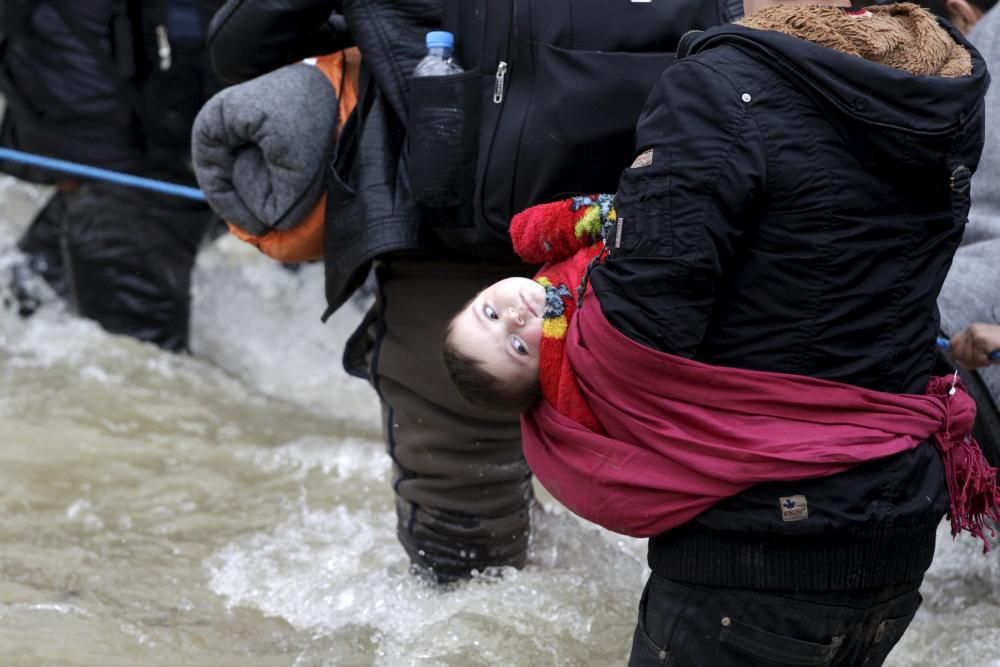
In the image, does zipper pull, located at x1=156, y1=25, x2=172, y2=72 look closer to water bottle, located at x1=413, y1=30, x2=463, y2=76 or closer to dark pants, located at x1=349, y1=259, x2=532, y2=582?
dark pants, located at x1=349, y1=259, x2=532, y2=582

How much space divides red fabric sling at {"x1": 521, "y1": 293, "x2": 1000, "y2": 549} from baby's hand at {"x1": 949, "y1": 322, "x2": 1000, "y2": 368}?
448mm

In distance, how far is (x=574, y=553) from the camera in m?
3.19

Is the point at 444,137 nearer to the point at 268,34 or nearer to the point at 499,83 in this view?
the point at 499,83

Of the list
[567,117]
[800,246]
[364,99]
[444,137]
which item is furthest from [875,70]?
[364,99]

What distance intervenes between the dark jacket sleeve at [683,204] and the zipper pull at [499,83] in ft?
2.02

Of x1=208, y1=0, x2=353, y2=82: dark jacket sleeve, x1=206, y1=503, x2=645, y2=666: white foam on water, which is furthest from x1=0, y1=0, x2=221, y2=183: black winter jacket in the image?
x1=208, y1=0, x2=353, y2=82: dark jacket sleeve

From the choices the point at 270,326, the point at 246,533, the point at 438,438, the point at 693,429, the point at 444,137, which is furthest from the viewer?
the point at 270,326

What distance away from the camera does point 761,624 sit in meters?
1.85

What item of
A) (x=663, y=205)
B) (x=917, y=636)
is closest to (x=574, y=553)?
(x=917, y=636)

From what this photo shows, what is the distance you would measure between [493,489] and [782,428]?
121cm

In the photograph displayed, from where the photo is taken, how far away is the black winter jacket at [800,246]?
167cm

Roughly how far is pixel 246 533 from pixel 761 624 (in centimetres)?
216

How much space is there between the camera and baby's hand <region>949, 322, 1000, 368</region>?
225cm

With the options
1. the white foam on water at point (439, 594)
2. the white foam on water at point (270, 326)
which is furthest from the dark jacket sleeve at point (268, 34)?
the white foam on water at point (270, 326)
